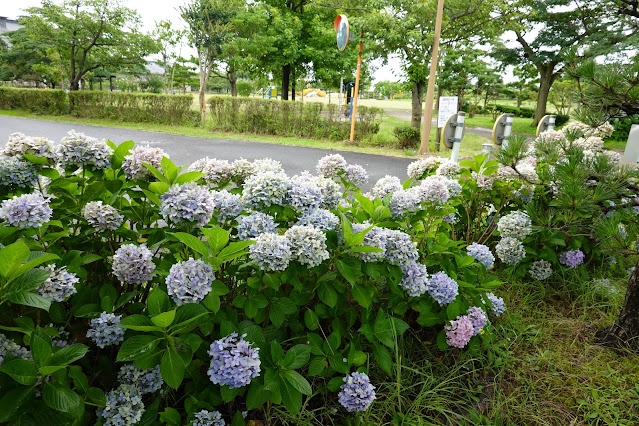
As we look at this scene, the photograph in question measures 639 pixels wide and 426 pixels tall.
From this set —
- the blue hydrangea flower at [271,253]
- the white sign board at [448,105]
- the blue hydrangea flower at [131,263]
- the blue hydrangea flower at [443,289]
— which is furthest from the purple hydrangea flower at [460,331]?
the white sign board at [448,105]

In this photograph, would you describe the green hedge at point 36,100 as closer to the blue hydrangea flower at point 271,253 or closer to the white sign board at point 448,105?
the white sign board at point 448,105

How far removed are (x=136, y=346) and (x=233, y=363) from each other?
274 mm

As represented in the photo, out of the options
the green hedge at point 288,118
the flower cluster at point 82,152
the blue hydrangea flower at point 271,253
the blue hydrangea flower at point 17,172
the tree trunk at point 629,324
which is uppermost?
the green hedge at point 288,118

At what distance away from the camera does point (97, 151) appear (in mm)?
1466

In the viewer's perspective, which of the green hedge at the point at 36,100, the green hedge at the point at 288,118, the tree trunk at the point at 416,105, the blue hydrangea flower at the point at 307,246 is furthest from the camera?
the green hedge at the point at 36,100

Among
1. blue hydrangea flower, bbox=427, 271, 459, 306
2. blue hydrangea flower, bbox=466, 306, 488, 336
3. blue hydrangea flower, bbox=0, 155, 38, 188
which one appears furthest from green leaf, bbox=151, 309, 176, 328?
blue hydrangea flower, bbox=466, 306, 488, 336

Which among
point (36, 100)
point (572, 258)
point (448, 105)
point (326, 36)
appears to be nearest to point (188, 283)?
point (572, 258)

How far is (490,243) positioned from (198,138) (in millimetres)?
10314

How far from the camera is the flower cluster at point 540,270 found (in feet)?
8.95

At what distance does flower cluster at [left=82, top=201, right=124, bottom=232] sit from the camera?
1.39m

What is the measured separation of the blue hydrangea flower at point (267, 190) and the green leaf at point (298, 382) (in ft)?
2.01

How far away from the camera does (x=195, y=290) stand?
113cm

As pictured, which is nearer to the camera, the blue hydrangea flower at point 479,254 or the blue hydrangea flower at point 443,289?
the blue hydrangea flower at point 443,289

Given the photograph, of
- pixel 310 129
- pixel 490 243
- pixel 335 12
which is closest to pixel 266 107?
pixel 310 129
